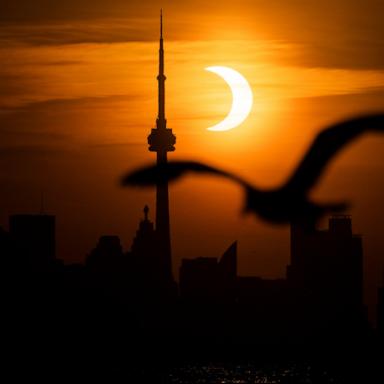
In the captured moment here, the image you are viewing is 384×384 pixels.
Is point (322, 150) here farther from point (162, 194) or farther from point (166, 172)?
point (162, 194)

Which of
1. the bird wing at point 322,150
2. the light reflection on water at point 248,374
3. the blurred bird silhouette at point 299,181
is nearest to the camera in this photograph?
the bird wing at point 322,150

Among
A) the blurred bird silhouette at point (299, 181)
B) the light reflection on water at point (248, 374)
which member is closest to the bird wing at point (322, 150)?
the blurred bird silhouette at point (299, 181)

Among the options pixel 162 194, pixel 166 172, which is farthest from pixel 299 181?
pixel 162 194

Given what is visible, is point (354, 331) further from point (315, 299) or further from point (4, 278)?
point (4, 278)

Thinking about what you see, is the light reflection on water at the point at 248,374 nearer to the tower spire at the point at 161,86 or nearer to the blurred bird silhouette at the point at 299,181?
the tower spire at the point at 161,86

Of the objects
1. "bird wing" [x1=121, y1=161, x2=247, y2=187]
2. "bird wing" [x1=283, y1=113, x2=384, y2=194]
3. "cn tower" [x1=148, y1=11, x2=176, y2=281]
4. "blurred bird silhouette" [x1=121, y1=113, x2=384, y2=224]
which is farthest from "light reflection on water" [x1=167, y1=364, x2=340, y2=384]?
"bird wing" [x1=283, y1=113, x2=384, y2=194]

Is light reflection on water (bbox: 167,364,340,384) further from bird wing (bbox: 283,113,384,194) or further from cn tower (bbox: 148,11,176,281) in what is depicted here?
bird wing (bbox: 283,113,384,194)

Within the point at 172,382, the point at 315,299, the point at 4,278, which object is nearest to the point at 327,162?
the point at 4,278
